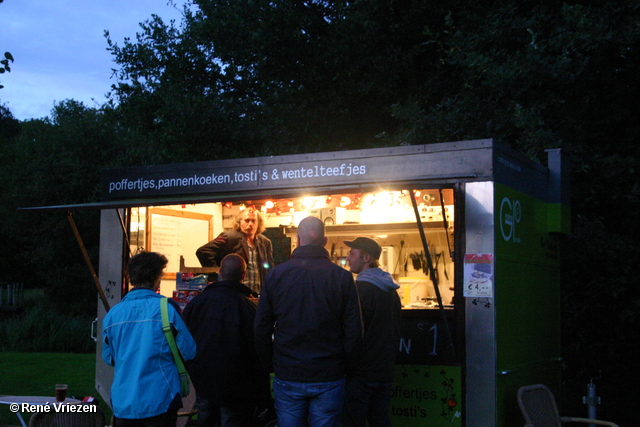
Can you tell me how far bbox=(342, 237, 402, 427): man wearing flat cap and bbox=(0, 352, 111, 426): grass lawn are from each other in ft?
15.8

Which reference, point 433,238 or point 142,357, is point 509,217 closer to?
point 433,238

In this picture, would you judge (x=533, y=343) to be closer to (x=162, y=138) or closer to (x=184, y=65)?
(x=162, y=138)

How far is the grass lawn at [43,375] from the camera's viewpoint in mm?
10359

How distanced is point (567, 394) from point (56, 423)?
6707 millimetres

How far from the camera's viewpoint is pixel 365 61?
1190 cm

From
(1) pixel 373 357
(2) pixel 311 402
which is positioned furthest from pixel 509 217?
(2) pixel 311 402

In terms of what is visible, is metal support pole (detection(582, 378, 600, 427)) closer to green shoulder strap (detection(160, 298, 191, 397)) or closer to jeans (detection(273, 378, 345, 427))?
jeans (detection(273, 378, 345, 427))

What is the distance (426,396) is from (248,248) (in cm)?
298

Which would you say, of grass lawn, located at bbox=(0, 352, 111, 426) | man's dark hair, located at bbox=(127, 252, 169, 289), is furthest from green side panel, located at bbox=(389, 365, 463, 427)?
grass lawn, located at bbox=(0, 352, 111, 426)

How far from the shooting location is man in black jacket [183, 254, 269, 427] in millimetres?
4656

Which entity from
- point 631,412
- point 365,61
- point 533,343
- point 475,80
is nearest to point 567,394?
point 631,412

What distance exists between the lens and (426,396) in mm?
5660

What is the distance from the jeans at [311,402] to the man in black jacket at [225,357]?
0.54 meters

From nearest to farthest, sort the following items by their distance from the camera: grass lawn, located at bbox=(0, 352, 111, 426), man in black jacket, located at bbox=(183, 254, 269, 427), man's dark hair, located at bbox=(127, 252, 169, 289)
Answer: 1. man's dark hair, located at bbox=(127, 252, 169, 289)
2. man in black jacket, located at bbox=(183, 254, 269, 427)
3. grass lawn, located at bbox=(0, 352, 111, 426)
